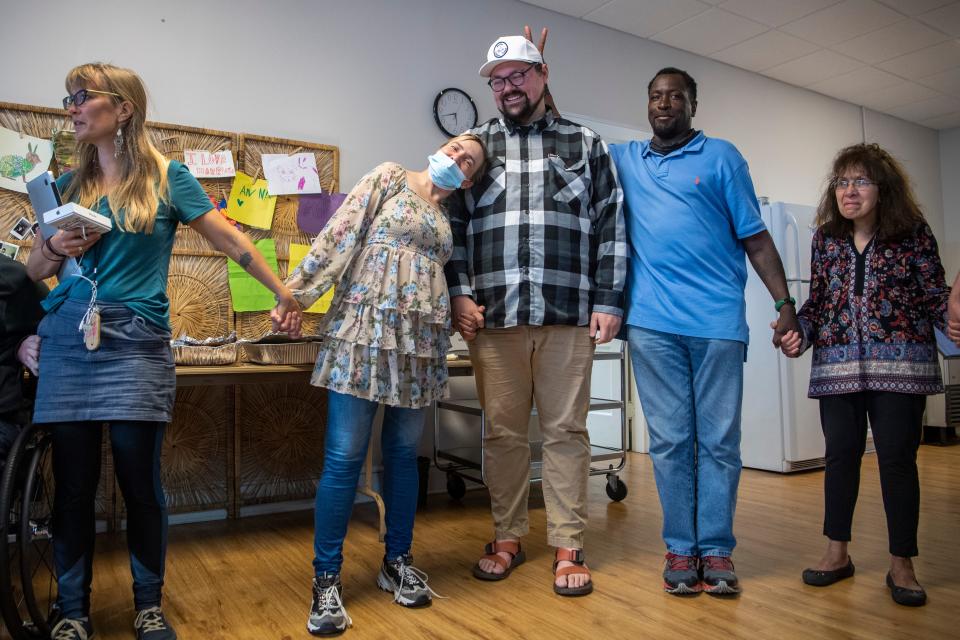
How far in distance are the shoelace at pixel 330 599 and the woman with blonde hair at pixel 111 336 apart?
330 mm

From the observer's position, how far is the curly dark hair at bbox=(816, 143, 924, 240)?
6.48 feet

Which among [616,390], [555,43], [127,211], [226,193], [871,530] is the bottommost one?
[871,530]

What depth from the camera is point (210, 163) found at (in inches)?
115

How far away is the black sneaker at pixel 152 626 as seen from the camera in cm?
158

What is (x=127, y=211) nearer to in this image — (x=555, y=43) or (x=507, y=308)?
(x=507, y=308)

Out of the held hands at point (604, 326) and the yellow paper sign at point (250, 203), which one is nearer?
the held hands at point (604, 326)

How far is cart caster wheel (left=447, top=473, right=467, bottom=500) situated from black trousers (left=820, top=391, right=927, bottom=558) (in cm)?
156

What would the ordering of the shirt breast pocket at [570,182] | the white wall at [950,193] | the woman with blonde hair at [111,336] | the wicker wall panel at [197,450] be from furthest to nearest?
the white wall at [950,193]
the wicker wall panel at [197,450]
the shirt breast pocket at [570,182]
the woman with blonde hair at [111,336]

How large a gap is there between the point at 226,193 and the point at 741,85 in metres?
3.58

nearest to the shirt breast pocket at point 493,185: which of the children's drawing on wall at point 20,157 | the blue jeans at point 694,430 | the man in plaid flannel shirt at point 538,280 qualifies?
the man in plaid flannel shirt at point 538,280

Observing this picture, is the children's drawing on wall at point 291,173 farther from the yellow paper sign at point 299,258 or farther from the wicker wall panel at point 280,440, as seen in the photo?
the wicker wall panel at point 280,440

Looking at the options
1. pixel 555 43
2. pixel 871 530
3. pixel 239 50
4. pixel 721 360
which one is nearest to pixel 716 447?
pixel 721 360

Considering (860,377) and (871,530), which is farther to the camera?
(871,530)

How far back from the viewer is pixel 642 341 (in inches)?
79.5
